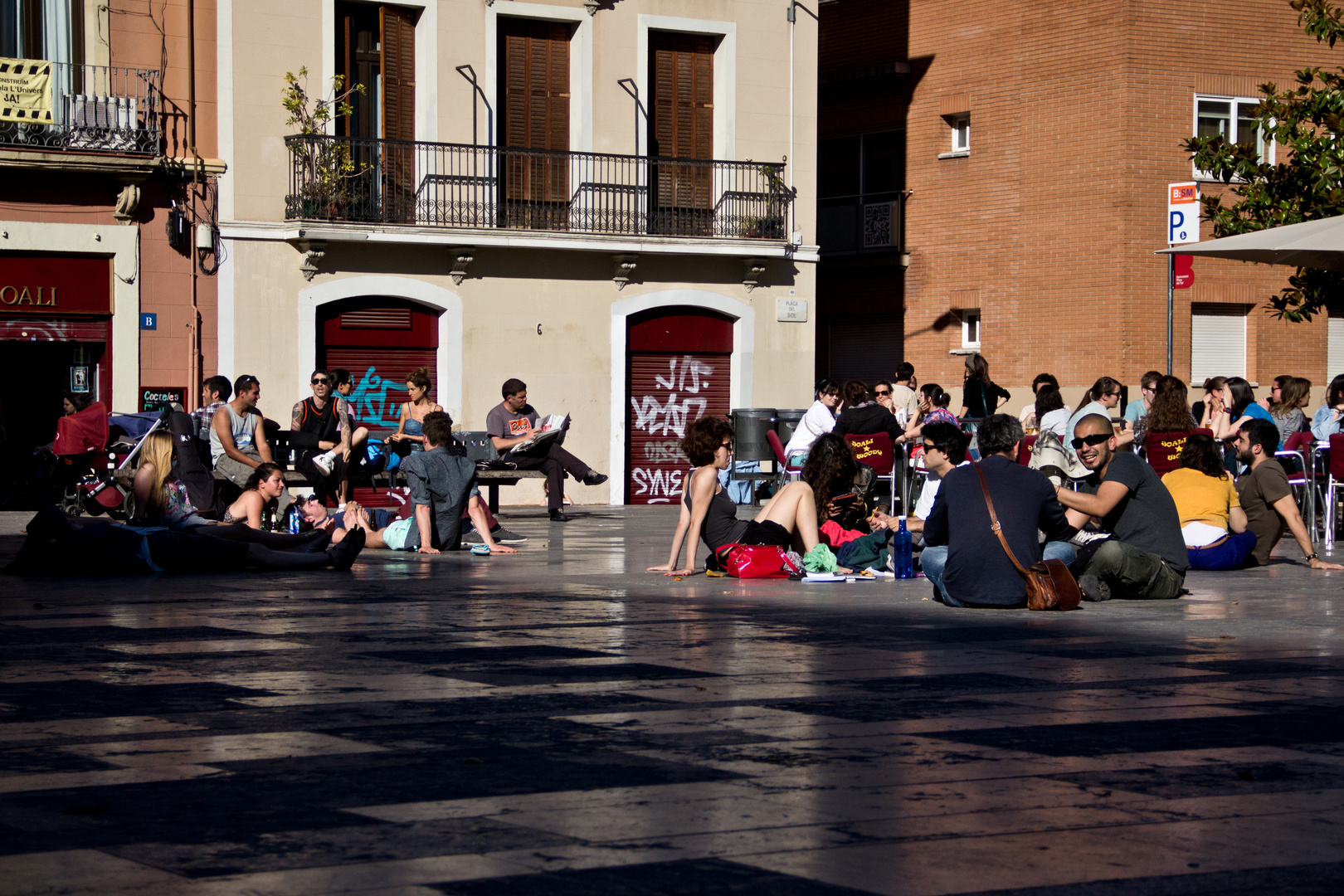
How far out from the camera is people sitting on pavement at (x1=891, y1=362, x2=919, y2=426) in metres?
20.1

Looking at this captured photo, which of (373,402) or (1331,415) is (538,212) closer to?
(373,402)

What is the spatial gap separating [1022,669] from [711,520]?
5.08 m

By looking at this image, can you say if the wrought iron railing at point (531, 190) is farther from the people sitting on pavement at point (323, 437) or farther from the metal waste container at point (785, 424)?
the people sitting on pavement at point (323, 437)

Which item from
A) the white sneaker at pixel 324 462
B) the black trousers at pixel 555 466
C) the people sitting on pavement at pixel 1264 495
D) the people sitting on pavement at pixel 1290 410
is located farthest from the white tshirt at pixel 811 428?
the people sitting on pavement at pixel 1264 495

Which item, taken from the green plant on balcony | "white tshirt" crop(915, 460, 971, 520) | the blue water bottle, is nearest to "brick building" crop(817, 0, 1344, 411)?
the green plant on balcony

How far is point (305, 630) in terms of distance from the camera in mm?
9398

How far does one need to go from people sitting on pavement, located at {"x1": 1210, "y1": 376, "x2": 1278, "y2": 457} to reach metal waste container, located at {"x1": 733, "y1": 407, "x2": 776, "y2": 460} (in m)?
6.19

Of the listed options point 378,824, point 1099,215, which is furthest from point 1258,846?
point 1099,215

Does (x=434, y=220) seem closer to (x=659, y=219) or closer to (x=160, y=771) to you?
(x=659, y=219)

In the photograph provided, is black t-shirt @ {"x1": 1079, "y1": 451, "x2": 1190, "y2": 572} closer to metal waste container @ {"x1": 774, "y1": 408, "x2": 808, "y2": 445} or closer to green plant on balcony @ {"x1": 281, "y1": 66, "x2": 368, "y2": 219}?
metal waste container @ {"x1": 774, "y1": 408, "x2": 808, "y2": 445}

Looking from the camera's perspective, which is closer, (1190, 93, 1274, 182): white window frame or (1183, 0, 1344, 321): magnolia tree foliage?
(1183, 0, 1344, 321): magnolia tree foliage

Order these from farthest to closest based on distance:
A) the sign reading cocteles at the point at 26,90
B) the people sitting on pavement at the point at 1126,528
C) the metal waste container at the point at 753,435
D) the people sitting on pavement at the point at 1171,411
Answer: the metal waste container at the point at 753,435 → the sign reading cocteles at the point at 26,90 → the people sitting on pavement at the point at 1171,411 → the people sitting on pavement at the point at 1126,528

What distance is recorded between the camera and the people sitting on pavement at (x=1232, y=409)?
55.3ft

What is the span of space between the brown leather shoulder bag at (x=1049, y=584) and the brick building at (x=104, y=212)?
44.6 feet
